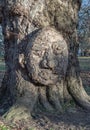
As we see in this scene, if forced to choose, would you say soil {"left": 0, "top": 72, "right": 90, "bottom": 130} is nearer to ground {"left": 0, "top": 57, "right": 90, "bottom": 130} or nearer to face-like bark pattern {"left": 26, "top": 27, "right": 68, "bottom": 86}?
ground {"left": 0, "top": 57, "right": 90, "bottom": 130}

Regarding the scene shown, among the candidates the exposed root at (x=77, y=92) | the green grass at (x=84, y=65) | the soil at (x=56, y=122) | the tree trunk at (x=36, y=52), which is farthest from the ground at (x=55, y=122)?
the green grass at (x=84, y=65)

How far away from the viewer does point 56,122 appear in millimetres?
7191

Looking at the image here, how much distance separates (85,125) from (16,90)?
157 centimetres

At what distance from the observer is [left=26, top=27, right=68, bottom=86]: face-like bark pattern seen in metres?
7.43

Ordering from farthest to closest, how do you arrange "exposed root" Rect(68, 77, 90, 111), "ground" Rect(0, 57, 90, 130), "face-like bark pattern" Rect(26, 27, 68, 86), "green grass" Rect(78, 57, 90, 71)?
"green grass" Rect(78, 57, 90, 71) < "exposed root" Rect(68, 77, 90, 111) < "face-like bark pattern" Rect(26, 27, 68, 86) < "ground" Rect(0, 57, 90, 130)

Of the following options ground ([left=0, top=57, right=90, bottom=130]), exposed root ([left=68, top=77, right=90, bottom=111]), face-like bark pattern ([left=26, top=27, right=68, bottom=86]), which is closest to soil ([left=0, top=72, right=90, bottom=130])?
ground ([left=0, top=57, right=90, bottom=130])

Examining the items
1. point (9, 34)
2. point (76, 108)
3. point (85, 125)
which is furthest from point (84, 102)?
point (9, 34)

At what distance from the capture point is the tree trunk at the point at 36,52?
745cm

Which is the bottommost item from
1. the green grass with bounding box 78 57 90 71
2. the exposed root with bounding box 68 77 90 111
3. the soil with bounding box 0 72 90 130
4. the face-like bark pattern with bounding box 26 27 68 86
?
the green grass with bounding box 78 57 90 71

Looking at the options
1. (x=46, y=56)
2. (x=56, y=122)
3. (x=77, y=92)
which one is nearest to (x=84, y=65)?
(x=77, y=92)

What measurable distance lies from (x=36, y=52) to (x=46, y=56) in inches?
8.9

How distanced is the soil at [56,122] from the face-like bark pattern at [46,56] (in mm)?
698

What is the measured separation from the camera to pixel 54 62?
7.59 m

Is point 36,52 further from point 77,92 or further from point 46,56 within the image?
point 77,92
